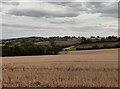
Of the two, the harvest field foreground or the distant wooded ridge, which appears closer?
the harvest field foreground

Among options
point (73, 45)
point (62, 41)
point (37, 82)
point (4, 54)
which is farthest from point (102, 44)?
point (37, 82)

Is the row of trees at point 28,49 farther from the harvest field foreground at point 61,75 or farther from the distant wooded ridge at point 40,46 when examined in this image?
the harvest field foreground at point 61,75

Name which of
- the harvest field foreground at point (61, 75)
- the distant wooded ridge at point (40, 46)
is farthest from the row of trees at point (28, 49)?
the harvest field foreground at point (61, 75)

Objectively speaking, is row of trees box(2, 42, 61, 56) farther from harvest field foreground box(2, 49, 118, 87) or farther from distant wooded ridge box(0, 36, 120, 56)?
harvest field foreground box(2, 49, 118, 87)

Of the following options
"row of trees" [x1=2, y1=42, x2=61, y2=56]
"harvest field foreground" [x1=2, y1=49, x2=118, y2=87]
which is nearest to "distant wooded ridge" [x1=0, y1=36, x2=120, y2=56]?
"row of trees" [x1=2, y1=42, x2=61, y2=56]

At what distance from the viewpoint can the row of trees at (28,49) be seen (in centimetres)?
5893

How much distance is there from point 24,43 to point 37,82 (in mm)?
45204

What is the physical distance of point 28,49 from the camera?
198 feet

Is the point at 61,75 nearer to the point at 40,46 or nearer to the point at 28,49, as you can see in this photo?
the point at 40,46

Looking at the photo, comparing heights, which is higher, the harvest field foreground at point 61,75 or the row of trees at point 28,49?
the harvest field foreground at point 61,75

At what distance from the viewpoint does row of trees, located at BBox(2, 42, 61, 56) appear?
5893cm

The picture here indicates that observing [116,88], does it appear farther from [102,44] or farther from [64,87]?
[102,44]

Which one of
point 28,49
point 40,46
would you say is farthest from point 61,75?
point 28,49

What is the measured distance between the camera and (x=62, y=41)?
7369 cm
